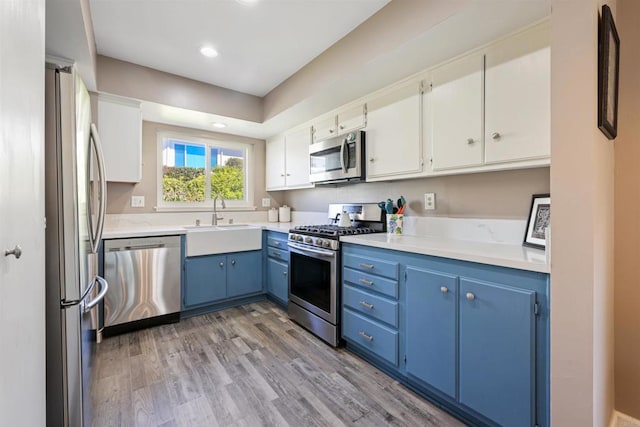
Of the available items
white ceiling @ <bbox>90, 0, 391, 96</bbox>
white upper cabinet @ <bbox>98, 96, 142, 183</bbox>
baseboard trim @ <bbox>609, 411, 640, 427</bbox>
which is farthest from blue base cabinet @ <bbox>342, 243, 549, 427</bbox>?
white upper cabinet @ <bbox>98, 96, 142, 183</bbox>

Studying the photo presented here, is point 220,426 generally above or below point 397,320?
below

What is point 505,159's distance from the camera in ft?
5.27

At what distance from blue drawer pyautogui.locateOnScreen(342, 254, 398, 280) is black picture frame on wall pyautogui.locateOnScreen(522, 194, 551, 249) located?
0.77 metres

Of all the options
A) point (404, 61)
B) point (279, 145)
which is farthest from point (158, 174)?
point (404, 61)

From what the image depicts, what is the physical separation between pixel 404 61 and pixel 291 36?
875mm

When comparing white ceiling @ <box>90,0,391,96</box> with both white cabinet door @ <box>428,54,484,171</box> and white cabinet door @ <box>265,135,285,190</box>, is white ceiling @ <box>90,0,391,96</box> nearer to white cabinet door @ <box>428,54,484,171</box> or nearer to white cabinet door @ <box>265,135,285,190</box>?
white cabinet door @ <box>428,54,484,171</box>

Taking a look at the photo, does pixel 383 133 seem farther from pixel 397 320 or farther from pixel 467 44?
pixel 397 320

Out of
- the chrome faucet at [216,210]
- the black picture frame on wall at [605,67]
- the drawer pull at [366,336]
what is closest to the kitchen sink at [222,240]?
the chrome faucet at [216,210]

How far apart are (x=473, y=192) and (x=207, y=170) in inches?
119

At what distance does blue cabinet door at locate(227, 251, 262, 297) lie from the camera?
306 centimetres

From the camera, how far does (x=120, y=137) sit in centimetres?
262

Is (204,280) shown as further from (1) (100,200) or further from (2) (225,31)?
(2) (225,31)

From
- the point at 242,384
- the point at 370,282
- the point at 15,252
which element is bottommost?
the point at 242,384

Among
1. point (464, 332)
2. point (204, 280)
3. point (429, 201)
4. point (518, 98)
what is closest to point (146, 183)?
point (204, 280)
